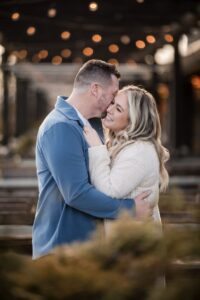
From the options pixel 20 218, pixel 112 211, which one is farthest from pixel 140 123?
pixel 20 218

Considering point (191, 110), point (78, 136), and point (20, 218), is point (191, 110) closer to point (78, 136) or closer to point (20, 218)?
point (20, 218)

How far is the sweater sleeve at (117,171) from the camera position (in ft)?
13.2

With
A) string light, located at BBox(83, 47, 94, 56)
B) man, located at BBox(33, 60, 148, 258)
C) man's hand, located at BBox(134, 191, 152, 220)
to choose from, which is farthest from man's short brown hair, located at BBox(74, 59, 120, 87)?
string light, located at BBox(83, 47, 94, 56)

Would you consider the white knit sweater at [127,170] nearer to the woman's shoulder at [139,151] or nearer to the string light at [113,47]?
the woman's shoulder at [139,151]

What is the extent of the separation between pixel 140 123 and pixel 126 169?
0.22 meters

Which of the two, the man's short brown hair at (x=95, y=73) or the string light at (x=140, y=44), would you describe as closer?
the man's short brown hair at (x=95, y=73)

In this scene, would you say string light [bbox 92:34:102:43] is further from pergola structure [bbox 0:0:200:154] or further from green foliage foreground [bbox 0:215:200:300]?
green foliage foreground [bbox 0:215:200:300]

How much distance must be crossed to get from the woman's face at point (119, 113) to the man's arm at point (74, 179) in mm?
213

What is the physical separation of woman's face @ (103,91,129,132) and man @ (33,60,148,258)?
0.16ft

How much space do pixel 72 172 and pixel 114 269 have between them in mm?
1040

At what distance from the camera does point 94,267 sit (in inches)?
116

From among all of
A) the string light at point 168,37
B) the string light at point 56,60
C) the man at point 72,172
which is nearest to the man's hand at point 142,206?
the man at point 72,172

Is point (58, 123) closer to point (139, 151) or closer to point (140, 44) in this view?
point (139, 151)

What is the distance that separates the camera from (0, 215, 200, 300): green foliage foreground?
2.85 metres
